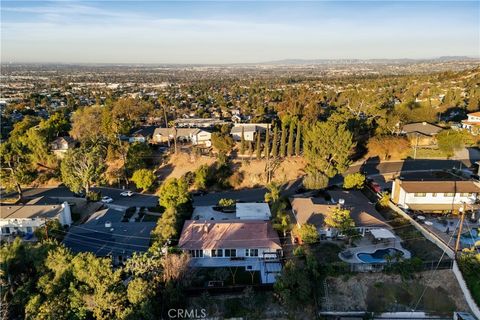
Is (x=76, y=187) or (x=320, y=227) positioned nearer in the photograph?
(x=320, y=227)

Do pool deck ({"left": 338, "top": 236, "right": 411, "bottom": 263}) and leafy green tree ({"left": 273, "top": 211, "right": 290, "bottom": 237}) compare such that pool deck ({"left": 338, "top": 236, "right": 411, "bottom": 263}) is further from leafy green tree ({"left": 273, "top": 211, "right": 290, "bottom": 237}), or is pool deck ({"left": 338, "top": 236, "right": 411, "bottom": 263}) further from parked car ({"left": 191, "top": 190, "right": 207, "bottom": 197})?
parked car ({"left": 191, "top": 190, "right": 207, "bottom": 197})

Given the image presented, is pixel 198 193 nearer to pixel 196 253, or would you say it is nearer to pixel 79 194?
pixel 79 194

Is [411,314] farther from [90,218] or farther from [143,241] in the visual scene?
[90,218]

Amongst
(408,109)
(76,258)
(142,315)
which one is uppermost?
(408,109)

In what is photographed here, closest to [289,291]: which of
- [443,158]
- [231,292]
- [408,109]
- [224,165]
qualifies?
[231,292]

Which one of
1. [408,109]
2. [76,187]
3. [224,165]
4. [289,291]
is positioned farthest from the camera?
[408,109]

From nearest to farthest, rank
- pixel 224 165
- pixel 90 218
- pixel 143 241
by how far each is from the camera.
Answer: pixel 143 241 → pixel 90 218 → pixel 224 165

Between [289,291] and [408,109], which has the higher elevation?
→ [408,109]
